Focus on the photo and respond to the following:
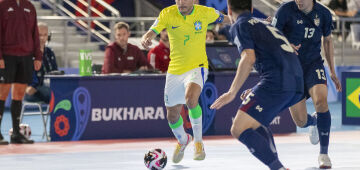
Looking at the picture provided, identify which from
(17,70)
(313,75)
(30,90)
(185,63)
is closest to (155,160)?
(185,63)

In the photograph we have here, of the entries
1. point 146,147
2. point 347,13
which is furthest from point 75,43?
point 146,147

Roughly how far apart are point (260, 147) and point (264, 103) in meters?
0.38

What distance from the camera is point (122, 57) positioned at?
13070mm

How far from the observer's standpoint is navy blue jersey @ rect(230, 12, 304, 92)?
6863 mm

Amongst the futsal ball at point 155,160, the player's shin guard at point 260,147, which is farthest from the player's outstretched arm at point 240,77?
the futsal ball at point 155,160

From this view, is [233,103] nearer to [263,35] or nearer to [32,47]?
[32,47]

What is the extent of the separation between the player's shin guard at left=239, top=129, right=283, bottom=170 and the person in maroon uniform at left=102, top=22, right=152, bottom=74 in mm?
6139

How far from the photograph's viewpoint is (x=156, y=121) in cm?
1270

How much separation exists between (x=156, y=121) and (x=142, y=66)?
101cm

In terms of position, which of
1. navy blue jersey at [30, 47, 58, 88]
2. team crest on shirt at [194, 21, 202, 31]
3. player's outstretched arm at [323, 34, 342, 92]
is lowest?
navy blue jersey at [30, 47, 58, 88]

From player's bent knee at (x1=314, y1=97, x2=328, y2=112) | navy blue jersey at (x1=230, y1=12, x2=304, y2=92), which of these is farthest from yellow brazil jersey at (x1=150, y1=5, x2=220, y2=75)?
navy blue jersey at (x1=230, y1=12, x2=304, y2=92)

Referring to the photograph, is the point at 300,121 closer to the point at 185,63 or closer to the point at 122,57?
the point at 185,63

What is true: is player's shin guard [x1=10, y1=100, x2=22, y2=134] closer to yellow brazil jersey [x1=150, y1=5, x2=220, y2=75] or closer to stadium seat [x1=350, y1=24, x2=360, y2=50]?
yellow brazil jersey [x1=150, y1=5, x2=220, y2=75]

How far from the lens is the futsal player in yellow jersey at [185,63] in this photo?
9695 mm
